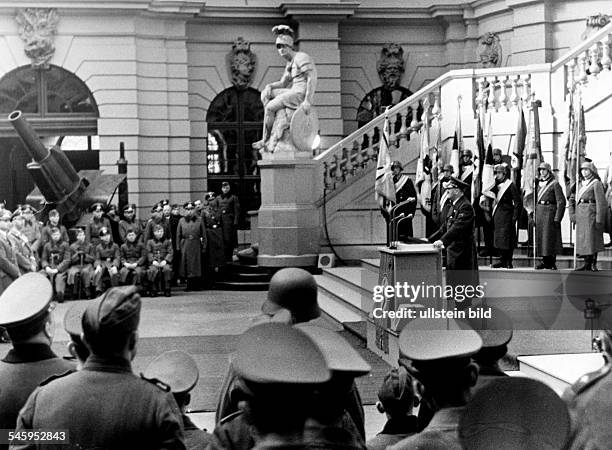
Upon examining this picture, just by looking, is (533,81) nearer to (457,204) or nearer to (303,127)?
(303,127)

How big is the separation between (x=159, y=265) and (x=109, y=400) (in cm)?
1598

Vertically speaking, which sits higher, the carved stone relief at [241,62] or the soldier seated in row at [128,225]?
the carved stone relief at [241,62]

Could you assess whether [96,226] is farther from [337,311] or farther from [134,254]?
[337,311]

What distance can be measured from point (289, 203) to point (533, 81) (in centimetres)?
532

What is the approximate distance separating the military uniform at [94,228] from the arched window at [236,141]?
842 centimetres

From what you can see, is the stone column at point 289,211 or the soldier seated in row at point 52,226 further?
the stone column at point 289,211

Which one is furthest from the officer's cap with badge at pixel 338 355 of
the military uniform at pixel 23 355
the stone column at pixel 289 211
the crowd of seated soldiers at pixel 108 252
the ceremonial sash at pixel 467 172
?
the stone column at pixel 289 211

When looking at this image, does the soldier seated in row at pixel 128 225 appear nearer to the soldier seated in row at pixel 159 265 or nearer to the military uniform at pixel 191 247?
the soldier seated in row at pixel 159 265

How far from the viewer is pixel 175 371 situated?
409 cm

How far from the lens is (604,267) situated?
50.3 feet

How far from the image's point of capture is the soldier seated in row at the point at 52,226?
19.1 metres

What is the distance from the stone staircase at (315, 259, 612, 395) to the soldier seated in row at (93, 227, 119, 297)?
3.88 metres

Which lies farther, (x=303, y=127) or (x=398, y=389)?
(x=303, y=127)

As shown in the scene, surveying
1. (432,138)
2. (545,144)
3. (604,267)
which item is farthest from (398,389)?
(432,138)
